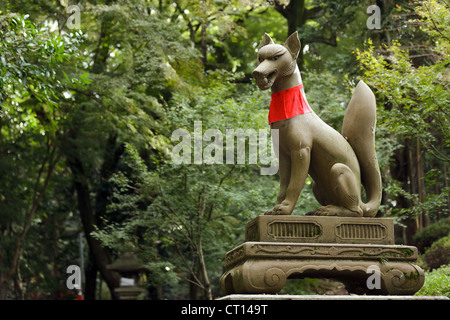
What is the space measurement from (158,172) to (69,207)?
33.0 ft

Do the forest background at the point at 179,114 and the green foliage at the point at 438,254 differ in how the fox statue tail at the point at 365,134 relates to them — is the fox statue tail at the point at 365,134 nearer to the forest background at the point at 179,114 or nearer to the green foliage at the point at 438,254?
the forest background at the point at 179,114

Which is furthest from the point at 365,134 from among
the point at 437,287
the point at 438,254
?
the point at 438,254

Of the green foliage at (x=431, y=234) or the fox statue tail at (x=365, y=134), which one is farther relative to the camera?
the green foliage at (x=431, y=234)

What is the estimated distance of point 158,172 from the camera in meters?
14.1

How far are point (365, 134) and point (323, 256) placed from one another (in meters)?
1.50

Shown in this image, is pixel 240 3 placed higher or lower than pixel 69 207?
higher

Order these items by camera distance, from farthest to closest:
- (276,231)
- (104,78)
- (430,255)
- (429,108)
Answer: (104,78) → (430,255) → (429,108) → (276,231)

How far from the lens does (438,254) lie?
12922mm

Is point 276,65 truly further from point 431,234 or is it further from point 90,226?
point 90,226

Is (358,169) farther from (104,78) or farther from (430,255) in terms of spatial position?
(104,78)

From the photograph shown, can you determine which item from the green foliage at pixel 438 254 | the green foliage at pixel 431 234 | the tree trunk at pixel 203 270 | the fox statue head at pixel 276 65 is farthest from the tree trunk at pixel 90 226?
the fox statue head at pixel 276 65

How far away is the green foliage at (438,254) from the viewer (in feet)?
41.4

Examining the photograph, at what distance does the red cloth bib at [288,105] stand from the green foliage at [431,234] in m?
9.40
